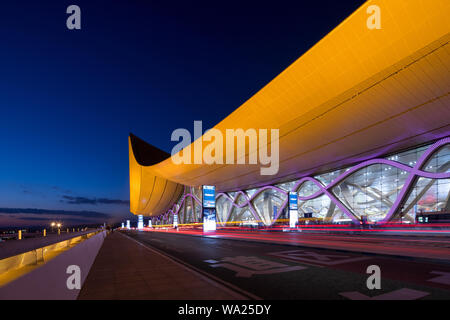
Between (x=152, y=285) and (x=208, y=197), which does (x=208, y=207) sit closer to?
(x=208, y=197)

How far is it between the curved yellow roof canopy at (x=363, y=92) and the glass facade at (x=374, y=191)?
170cm

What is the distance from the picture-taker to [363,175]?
34.7 m

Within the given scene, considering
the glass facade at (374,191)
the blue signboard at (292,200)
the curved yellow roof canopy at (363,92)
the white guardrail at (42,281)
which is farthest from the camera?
the blue signboard at (292,200)

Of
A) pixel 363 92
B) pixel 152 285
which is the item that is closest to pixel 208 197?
pixel 363 92

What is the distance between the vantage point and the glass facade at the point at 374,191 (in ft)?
87.8

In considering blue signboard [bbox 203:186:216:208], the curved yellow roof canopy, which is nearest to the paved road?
the curved yellow roof canopy

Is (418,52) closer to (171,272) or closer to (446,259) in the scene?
(446,259)

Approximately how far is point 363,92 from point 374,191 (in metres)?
16.5

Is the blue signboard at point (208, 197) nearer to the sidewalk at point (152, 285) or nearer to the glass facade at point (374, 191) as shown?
the glass facade at point (374, 191)

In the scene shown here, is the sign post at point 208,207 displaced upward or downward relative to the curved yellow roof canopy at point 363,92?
downward

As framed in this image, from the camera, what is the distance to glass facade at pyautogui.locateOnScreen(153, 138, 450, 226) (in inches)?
1054

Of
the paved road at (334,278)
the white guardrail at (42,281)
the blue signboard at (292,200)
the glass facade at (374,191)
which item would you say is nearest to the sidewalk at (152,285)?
the paved road at (334,278)

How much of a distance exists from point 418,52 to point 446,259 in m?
13.5
